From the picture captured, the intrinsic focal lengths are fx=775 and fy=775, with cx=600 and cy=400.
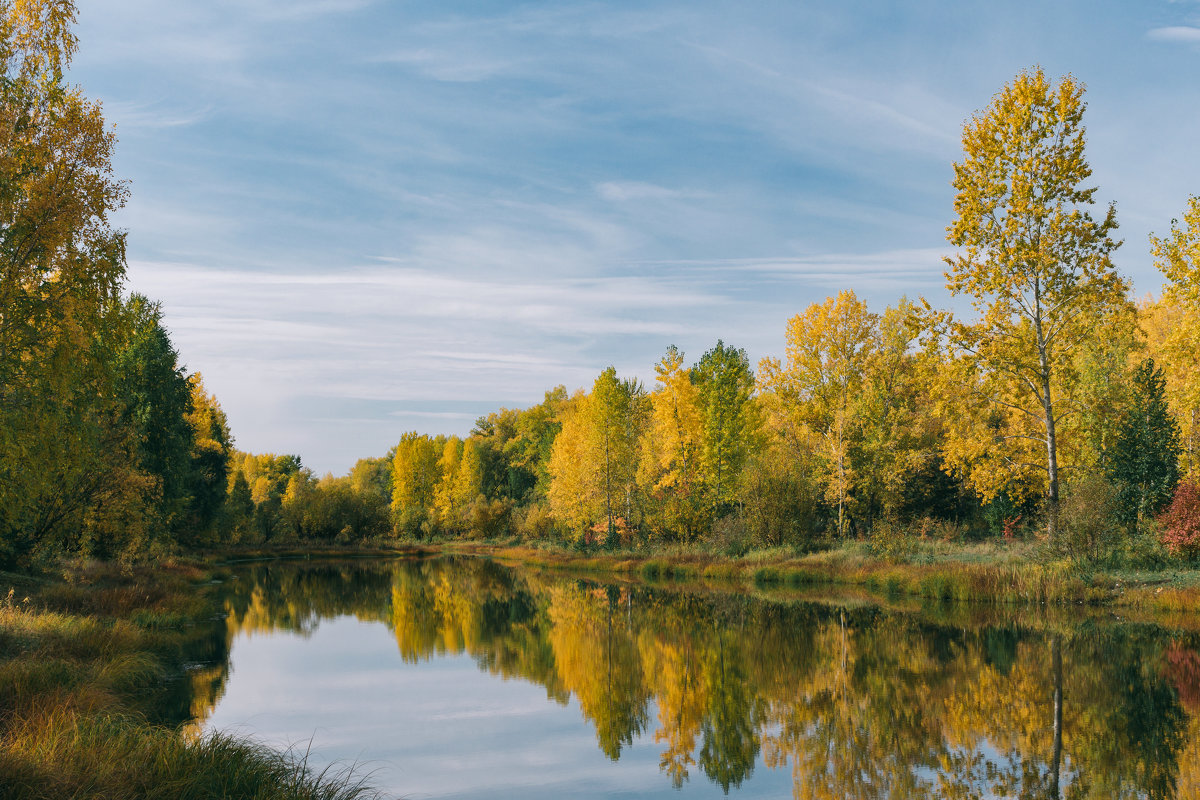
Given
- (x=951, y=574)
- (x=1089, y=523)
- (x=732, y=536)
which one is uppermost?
(x=1089, y=523)

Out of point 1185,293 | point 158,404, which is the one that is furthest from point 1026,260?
point 158,404

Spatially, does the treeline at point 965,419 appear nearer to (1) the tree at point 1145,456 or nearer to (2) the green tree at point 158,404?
(1) the tree at point 1145,456

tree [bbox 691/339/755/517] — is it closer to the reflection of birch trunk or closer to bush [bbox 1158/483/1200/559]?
bush [bbox 1158/483/1200/559]

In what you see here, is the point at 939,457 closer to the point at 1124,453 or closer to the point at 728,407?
the point at 728,407

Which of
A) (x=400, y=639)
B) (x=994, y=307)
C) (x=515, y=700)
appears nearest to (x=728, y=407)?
(x=994, y=307)

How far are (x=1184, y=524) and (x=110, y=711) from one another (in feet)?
85.1

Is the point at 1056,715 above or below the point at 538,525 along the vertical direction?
above

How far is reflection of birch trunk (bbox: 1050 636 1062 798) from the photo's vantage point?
9.34 metres

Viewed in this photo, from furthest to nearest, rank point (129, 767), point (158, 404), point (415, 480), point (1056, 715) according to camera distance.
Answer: point (415, 480), point (158, 404), point (1056, 715), point (129, 767)

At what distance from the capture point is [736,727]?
1235 cm

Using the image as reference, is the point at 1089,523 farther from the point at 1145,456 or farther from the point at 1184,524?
the point at 1145,456

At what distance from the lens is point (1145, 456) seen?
26719 mm

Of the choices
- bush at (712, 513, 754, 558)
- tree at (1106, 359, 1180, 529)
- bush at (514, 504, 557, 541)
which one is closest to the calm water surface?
tree at (1106, 359, 1180, 529)

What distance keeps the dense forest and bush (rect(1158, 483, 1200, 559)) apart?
7 cm
